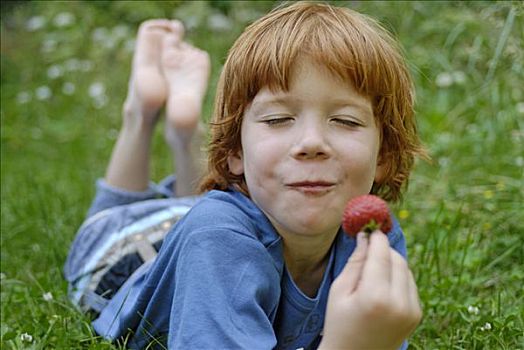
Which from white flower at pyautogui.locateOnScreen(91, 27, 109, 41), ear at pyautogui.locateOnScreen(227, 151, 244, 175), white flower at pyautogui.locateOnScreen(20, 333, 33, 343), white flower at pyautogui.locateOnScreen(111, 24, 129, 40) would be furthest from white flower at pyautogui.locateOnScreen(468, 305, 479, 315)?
white flower at pyautogui.locateOnScreen(91, 27, 109, 41)

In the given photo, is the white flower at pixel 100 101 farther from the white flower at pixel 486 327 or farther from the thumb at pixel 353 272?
the thumb at pixel 353 272

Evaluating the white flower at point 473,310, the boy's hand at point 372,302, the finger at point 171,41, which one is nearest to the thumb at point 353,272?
the boy's hand at point 372,302

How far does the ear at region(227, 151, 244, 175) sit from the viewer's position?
1847 millimetres

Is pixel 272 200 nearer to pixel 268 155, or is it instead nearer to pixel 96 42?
pixel 268 155

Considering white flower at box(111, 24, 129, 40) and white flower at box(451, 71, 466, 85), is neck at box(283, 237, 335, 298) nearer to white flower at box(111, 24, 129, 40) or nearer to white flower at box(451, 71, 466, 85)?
white flower at box(451, 71, 466, 85)

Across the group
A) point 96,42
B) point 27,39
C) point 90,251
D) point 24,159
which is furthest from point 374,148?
point 27,39

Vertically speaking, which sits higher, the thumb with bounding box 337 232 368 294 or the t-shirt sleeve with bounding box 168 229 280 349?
the thumb with bounding box 337 232 368 294

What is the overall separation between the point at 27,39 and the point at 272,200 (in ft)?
13.6

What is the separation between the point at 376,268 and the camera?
4.26 ft

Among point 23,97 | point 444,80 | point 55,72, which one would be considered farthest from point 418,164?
point 55,72

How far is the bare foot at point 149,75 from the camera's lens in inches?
108

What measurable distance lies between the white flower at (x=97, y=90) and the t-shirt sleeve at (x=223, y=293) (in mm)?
3023

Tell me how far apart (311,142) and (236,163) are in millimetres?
318

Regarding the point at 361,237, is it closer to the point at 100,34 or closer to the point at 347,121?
the point at 347,121
